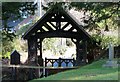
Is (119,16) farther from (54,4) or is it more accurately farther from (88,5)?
(54,4)

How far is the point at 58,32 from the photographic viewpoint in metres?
14.4

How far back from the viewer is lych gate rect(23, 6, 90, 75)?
13906 mm

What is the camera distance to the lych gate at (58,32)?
45.6 feet

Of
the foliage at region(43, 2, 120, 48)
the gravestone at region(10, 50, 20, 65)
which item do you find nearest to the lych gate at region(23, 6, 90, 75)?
the foliage at region(43, 2, 120, 48)

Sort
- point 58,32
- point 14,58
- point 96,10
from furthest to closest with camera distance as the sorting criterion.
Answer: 1. point 58,32
2. point 14,58
3. point 96,10

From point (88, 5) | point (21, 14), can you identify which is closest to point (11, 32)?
point (21, 14)

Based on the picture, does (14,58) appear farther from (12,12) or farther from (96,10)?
(96,10)

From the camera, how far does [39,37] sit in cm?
1490

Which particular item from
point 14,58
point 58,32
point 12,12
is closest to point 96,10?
point 12,12

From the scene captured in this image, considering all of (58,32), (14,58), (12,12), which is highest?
(12,12)

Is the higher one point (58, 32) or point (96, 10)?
point (96, 10)

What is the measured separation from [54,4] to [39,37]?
10.9 ft

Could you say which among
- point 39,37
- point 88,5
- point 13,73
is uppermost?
point 88,5

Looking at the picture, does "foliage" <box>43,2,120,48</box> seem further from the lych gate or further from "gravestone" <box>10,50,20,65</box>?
"gravestone" <box>10,50,20,65</box>
